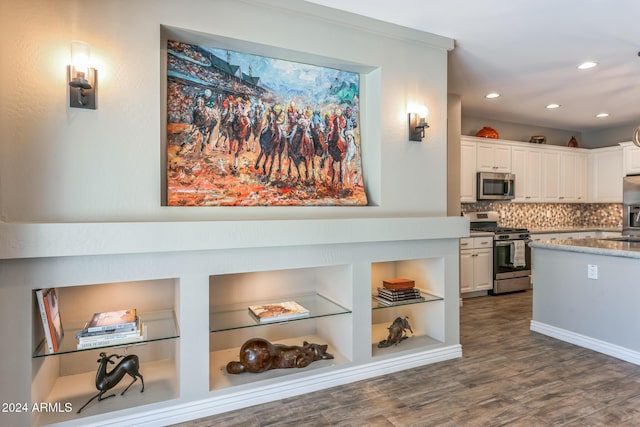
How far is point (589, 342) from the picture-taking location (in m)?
3.40

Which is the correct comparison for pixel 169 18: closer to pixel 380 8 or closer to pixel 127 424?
pixel 380 8

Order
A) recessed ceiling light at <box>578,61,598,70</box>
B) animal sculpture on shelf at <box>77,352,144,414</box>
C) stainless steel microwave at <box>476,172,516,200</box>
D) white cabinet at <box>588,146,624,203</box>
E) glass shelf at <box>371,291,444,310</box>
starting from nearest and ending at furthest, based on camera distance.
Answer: animal sculpture on shelf at <box>77,352,144,414</box>, glass shelf at <box>371,291,444,310</box>, recessed ceiling light at <box>578,61,598,70</box>, stainless steel microwave at <box>476,172,516,200</box>, white cabinet at <box>588,146,624,203</box>

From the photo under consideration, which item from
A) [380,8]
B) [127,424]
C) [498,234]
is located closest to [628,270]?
[498,234]

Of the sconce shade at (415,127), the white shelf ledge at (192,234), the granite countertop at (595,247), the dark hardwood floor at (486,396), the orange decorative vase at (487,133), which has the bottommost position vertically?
the dark hardwood floor at (486,396)

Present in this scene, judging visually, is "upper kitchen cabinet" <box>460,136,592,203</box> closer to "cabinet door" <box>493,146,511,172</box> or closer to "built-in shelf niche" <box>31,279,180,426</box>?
"cabinet door" <box>493,146,511,172</box>

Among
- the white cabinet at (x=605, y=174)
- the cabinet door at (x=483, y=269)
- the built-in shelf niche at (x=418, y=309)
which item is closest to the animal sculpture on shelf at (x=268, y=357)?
the built-in shelf niche at (x=418, y=309)

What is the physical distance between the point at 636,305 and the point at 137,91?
410cm

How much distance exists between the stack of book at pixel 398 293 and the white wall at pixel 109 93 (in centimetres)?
70

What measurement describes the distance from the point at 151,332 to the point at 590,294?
369 cm

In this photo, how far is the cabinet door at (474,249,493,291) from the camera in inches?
208

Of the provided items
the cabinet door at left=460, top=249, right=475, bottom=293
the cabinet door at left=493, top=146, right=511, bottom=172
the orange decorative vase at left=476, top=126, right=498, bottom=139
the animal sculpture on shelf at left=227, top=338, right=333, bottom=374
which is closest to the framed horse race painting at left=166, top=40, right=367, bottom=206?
the animal sculpture on shelf at left=227, top=338, right=333, bottom=374

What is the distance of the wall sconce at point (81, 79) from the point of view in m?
2.01

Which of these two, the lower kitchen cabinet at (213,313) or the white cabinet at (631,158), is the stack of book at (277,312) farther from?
the white cabinet at (631,158)

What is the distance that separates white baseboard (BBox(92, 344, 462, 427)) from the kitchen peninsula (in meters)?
1.29
